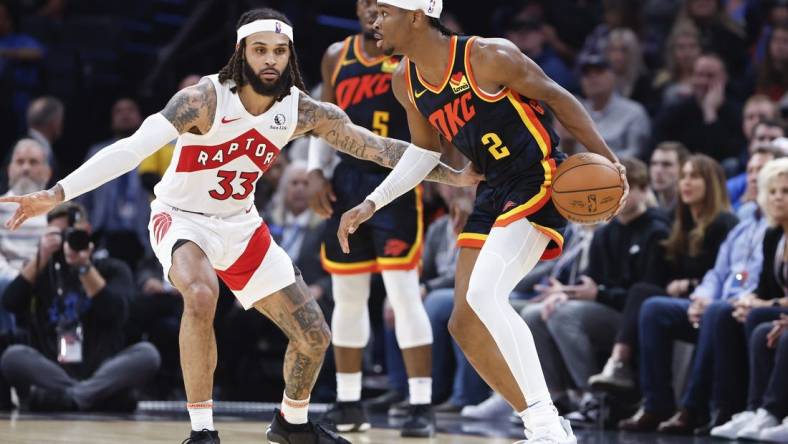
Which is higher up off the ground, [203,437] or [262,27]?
[262,27]

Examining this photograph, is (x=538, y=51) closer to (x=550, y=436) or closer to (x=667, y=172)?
(x=667, y=172)

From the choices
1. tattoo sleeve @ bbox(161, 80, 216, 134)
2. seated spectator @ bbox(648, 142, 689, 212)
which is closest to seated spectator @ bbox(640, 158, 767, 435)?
seated spectator @ bbox(648, 142, 689, 212)

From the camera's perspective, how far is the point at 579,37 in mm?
12047

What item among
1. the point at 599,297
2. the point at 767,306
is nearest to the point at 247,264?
the point at 767,306

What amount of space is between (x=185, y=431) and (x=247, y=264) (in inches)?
57.0

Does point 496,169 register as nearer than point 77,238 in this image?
Yes

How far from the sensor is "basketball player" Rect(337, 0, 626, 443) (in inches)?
213

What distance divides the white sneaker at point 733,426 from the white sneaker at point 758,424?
80 millimetres

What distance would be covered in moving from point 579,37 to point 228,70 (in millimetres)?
6964

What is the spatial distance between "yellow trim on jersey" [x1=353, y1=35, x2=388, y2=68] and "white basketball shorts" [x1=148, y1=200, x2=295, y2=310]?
1.77m

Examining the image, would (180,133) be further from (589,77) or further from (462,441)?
(589,77)

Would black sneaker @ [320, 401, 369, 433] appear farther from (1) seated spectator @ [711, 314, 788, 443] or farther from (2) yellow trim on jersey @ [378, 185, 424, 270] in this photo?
(1) seated spectator @ [711, 314, 788, 443]

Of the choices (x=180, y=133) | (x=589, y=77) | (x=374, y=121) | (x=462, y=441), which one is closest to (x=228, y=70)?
(x=180, y=133)

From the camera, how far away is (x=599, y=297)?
27.0 ft
